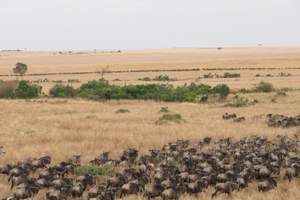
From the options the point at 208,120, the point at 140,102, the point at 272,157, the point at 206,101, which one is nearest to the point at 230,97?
the point at 206,101

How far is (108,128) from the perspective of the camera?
2677cm

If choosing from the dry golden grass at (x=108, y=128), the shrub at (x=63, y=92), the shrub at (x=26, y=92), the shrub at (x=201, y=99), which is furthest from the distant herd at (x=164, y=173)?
the shrub at (x=26, y=92)

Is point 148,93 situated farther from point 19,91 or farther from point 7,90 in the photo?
point 7,90

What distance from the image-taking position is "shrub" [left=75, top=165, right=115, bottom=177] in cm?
1706

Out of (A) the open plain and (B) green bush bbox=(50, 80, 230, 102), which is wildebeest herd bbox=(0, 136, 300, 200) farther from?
(B) green bush bbox=(50, 80, 230, 102)

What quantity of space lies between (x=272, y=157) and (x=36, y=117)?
17.4 metres

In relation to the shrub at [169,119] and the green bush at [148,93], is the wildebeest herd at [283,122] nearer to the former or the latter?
the shrub at [169,119]

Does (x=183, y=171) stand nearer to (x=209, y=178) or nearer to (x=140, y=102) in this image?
(x=209, y=178)

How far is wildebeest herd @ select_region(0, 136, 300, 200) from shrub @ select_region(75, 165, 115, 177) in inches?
11.0

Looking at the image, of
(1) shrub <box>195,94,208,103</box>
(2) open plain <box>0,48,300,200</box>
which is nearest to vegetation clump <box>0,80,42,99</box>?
(2) open plain <box>0,48,300,200</box>

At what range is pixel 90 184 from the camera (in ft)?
52.3

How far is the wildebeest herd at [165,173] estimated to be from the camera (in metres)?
14.7

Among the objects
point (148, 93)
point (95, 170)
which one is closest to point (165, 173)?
point (95, 170)

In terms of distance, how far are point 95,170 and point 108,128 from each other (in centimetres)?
963
